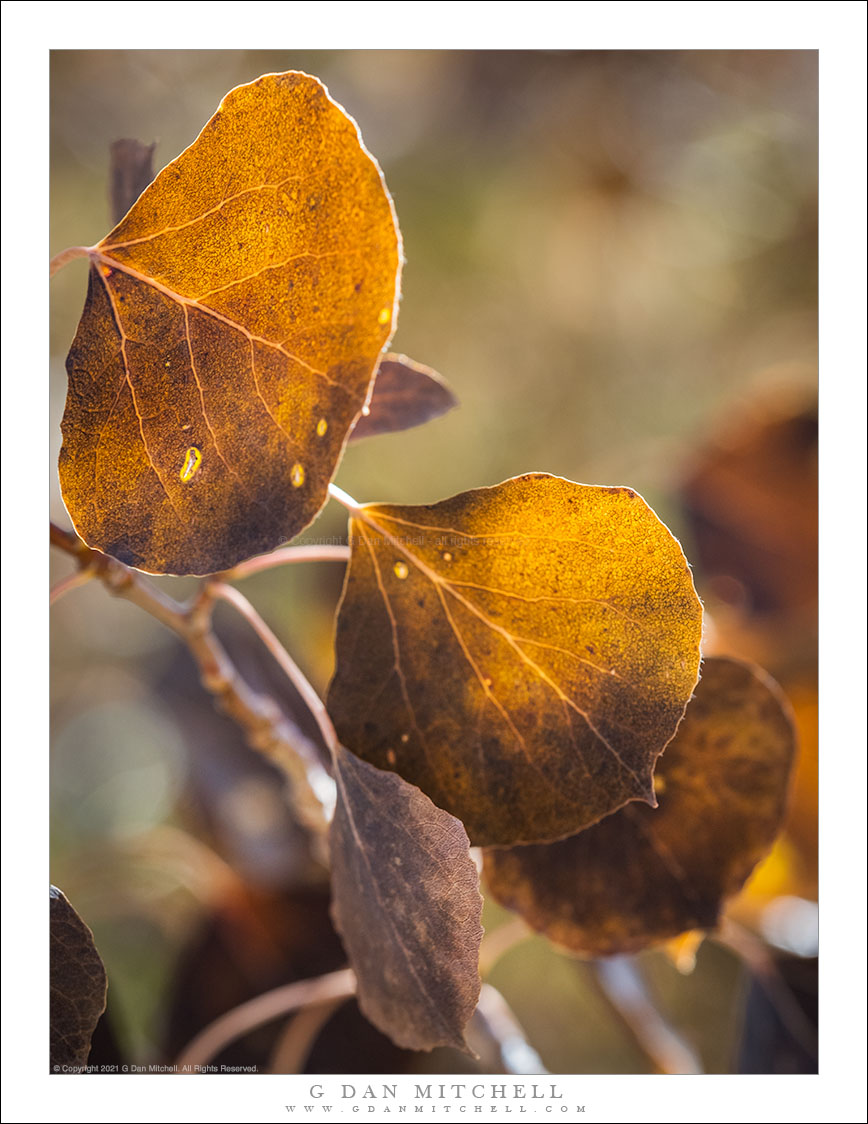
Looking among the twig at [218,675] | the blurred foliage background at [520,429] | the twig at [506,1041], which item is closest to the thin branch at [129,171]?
the blurred foliage background at [520,429]

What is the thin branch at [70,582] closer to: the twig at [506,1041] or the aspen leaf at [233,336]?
the aspen leaf at [233,336]

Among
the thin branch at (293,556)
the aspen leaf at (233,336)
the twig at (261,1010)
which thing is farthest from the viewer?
the twig at (261,1010)

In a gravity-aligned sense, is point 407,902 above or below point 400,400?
below

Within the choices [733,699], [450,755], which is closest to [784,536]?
[733,699]

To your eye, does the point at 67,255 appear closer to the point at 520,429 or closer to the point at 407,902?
the point at 407,902

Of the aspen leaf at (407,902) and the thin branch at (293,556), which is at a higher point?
the thin branch at (293,556)

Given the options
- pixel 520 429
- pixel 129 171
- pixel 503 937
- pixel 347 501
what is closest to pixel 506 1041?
pixel 503 937

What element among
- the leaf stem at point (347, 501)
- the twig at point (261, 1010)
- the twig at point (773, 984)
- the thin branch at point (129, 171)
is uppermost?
the thin branch at point (129, 171)
